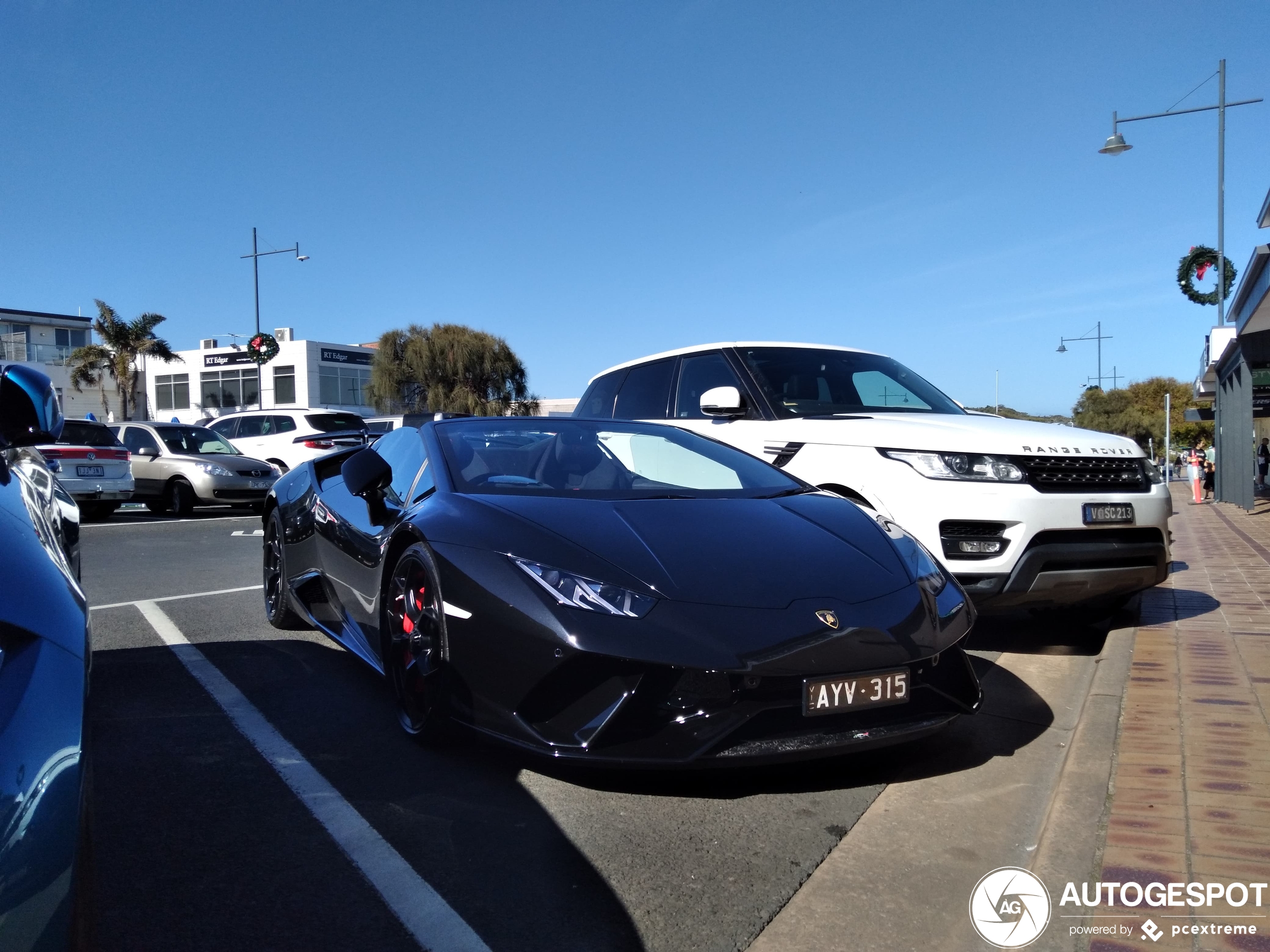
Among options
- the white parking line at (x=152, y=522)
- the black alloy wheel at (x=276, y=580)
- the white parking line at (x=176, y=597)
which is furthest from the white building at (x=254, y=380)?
the black alloy wheel at (x=276, y=580)

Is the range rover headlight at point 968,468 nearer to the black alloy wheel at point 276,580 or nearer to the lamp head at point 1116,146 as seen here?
the black alloy wheel at point 276,580

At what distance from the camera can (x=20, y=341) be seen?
166ft

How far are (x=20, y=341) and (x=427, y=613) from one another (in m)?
56.9

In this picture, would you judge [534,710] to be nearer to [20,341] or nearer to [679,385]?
[679,385]

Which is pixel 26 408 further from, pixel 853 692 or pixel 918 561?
pixel 918 561

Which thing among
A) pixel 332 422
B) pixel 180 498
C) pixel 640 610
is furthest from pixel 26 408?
pixel 332 422

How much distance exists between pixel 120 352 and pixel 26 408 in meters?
49.6

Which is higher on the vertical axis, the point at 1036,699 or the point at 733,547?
the point at 733,547

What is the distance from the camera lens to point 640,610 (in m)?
2.89

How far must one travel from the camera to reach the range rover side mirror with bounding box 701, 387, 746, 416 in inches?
228

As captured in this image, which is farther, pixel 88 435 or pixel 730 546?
pixel 88 435

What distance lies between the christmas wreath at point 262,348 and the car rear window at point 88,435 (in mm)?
21010

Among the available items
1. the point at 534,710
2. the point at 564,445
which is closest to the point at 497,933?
the point at 534,710

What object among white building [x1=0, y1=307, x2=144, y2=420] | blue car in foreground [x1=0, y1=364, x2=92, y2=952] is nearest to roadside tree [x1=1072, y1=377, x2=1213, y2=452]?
white building [x1=0, y1=307, x2=144, y2=420]
